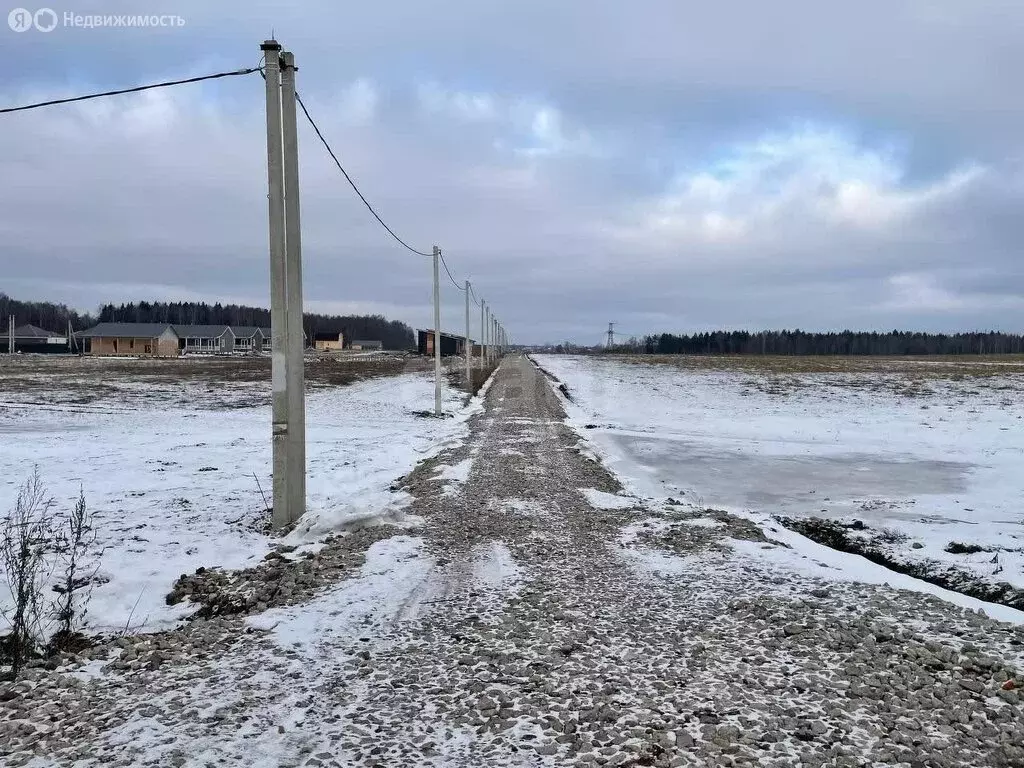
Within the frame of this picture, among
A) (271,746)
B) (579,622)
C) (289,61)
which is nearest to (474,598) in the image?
(579,622)

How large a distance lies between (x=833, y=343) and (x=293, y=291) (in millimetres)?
185716

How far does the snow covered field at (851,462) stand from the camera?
26.4 ft

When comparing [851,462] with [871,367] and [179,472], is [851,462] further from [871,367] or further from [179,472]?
[871,367]

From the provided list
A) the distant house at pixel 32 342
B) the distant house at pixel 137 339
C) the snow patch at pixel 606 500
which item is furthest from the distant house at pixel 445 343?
the snow patch at pixel 606 500

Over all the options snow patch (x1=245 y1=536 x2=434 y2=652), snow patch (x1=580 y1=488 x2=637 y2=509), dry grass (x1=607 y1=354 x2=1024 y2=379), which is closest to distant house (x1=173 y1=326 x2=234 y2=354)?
dry grass (x1=607 y1=354 x2=1024 y2=379)

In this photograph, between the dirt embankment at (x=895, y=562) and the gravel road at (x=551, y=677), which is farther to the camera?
the dirt embankment at (x=895, y=562)

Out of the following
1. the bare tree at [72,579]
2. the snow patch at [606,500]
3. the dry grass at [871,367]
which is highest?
the dry grass at [871,367]

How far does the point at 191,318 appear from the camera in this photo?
15688 centimetres

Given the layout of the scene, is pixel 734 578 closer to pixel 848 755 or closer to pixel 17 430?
pixel 848 755

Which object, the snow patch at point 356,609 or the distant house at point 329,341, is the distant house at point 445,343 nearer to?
the distant house at point 329,341

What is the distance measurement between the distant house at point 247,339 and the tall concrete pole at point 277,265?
112m

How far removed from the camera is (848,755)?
3.23 meters

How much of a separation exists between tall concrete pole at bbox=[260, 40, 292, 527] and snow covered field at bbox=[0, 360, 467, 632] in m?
0.62

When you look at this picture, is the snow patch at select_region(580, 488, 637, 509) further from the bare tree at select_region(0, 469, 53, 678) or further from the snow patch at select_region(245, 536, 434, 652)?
the bare tree at select_region(0, 469, 53, 678)
